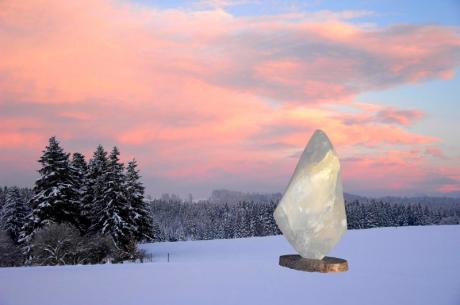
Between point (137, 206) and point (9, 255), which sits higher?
point (137, 206)

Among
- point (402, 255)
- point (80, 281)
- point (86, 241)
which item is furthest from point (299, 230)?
point (86, 241)

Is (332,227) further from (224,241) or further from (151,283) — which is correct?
(224,241)

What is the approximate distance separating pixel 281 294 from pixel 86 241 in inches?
870

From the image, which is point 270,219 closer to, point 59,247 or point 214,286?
point 59,247

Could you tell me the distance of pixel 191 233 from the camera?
12062 cm

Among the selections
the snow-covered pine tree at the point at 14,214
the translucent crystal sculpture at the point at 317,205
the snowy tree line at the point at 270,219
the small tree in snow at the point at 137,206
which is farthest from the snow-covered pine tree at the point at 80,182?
the snowy tree line at the point at 270,219

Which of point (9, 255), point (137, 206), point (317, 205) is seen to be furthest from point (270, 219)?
point (317, 205)

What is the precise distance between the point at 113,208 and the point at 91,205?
94.6 inches

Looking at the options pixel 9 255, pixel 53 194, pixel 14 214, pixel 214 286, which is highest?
pixel 53 194

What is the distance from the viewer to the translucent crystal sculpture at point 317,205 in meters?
13.7

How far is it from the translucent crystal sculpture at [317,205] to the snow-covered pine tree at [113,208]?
1978 cm

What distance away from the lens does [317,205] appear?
13.8 m

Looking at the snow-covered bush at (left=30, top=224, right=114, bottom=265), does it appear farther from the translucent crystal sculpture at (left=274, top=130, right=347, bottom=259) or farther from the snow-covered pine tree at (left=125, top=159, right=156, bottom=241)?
the translucent crystal sculpture at (left=274, top=130, right=347, bottom=259)

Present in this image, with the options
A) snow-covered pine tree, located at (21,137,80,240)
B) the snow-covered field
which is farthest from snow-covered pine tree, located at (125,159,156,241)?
the snow-covered field
